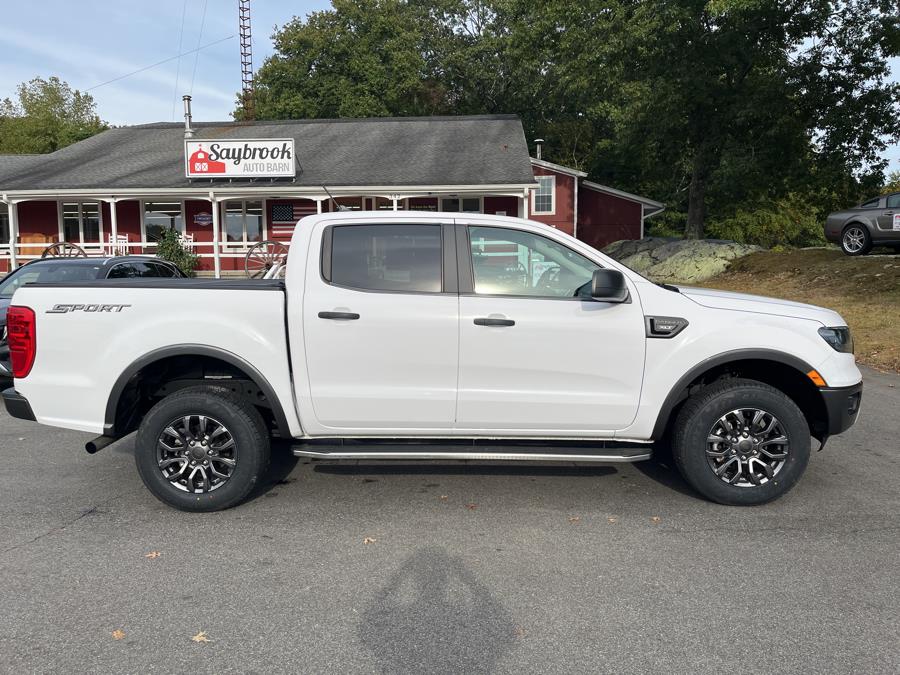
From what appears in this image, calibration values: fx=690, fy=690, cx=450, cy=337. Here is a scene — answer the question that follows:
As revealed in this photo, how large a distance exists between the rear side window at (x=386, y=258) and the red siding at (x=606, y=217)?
28.2m

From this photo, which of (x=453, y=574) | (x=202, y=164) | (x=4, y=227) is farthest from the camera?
(x=4, y=227)

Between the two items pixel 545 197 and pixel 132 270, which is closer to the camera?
pixel 132 270

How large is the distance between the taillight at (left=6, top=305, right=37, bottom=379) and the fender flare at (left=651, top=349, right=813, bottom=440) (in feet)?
13.3

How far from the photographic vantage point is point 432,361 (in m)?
4.38

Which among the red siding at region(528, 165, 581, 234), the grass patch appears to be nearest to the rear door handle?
the grass patch

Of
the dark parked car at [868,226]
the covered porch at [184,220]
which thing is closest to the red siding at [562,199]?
the covered porch at [184,220]

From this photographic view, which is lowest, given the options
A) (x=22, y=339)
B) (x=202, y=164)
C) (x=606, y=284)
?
(x=22, y=339)

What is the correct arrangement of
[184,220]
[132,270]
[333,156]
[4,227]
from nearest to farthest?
1. [132,270]
2. [333,156]
3. [184,220]
4. [4,227]

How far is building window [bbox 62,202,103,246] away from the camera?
25.9 metres

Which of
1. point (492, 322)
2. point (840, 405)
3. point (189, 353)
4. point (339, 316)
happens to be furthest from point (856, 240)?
point (189, 353)

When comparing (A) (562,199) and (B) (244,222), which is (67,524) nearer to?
(B) (244,222)

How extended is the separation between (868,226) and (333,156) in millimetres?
17156

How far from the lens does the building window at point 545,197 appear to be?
→ 3003 centimetres

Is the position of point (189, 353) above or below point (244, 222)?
below
